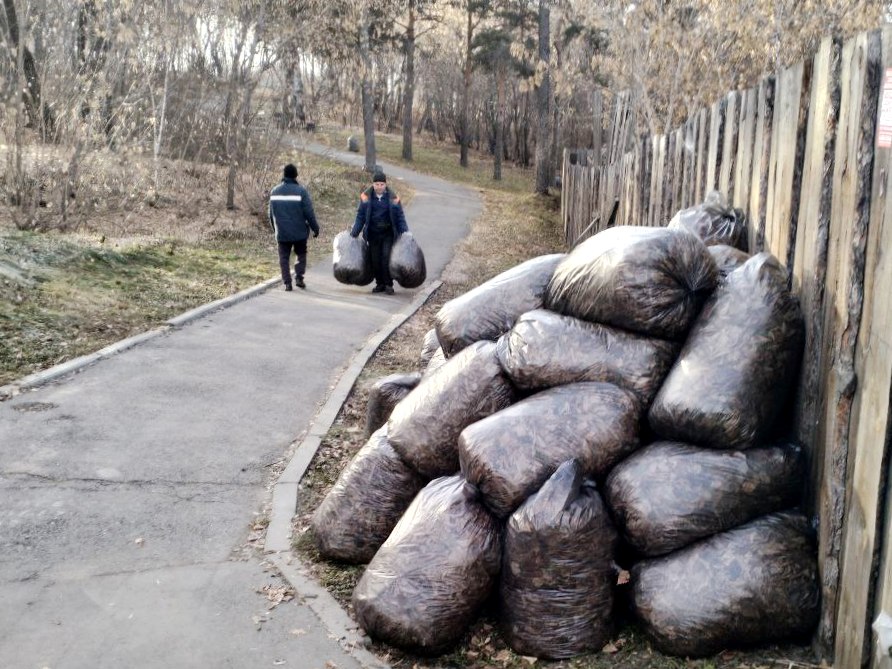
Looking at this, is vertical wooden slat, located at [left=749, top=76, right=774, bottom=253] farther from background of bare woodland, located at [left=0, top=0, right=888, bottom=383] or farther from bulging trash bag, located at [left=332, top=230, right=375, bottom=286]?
bulging trash bag, located at [left=332, top=230, right=375, bottom=286]

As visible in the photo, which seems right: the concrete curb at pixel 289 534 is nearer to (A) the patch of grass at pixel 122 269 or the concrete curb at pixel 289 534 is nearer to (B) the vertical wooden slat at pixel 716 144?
(A) the patch of grass at pixel 122 269

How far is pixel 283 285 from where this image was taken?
1341 cm

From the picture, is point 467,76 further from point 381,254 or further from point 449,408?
point 449,408

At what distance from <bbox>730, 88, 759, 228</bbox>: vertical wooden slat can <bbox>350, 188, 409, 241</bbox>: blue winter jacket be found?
23.7 ft

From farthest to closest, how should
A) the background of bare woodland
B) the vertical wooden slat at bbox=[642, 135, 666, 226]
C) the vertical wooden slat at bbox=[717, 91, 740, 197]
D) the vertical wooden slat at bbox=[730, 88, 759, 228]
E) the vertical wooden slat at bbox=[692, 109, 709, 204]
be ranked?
the background of bare woodland → the vertical wooden slat at bbox=[642, 135, 666, 226] → the vertical wooden slat at bbox=[692, 109, 709, 204] → the vertical wooden slat at bbox=[717, 91, 740, 197] → the vertical wooden slat at bbox=[730, 88, 759, 228]

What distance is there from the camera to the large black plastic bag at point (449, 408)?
4484mm

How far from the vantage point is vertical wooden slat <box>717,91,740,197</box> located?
18.6 ft

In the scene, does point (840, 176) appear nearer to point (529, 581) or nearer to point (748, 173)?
point (748, 173)

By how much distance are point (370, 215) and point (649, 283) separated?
8572 millimetres

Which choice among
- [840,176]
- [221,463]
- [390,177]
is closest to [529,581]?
[840,176]

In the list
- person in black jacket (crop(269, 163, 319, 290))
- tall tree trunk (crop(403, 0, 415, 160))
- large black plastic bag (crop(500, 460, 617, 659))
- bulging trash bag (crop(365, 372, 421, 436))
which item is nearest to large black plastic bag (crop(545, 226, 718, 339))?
large black plastic bag (crop(500, 460, 617, 659))

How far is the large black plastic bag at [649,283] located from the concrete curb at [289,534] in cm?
189

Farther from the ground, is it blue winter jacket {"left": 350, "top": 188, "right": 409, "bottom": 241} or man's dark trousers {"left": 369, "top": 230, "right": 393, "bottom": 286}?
blue winter jacket {"left": 350, "top": 188, "right": 409, "bottom": 241}

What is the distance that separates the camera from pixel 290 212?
12.9 meters
